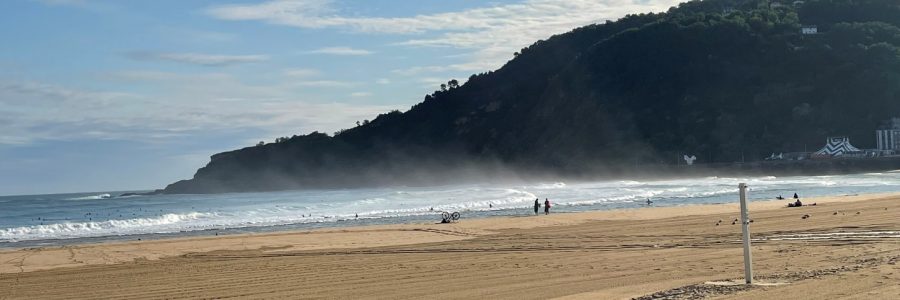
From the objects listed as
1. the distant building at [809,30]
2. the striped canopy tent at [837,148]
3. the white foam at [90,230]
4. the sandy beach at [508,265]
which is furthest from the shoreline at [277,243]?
the distant building at [809,30]

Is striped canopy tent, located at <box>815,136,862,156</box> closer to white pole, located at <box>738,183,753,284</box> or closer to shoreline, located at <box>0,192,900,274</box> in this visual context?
shoreline, located at <box>0,192,900,274</box>

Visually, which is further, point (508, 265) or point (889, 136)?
point (889, 136)

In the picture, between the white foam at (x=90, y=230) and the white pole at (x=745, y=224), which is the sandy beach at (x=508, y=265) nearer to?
the white pole at (x=745, y=224)

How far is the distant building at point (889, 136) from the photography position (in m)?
86.6

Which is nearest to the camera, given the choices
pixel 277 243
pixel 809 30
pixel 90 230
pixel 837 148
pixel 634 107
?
pixel 277 243

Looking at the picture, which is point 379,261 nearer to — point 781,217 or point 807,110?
point 781,217

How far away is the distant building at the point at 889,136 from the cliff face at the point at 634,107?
1128 millimetres

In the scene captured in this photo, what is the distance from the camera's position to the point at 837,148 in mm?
86250

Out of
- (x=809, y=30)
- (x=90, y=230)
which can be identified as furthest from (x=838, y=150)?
(x=90, y=230)

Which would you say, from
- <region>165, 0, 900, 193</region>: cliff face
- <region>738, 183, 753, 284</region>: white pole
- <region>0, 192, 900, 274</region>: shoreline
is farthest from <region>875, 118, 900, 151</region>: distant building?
<region>738, 183, 753, 284</region>: white pole

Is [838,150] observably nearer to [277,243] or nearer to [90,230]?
[90,230]

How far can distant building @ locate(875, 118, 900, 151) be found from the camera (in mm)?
86625

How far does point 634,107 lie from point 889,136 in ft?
91.3

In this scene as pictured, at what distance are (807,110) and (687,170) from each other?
1467cm
